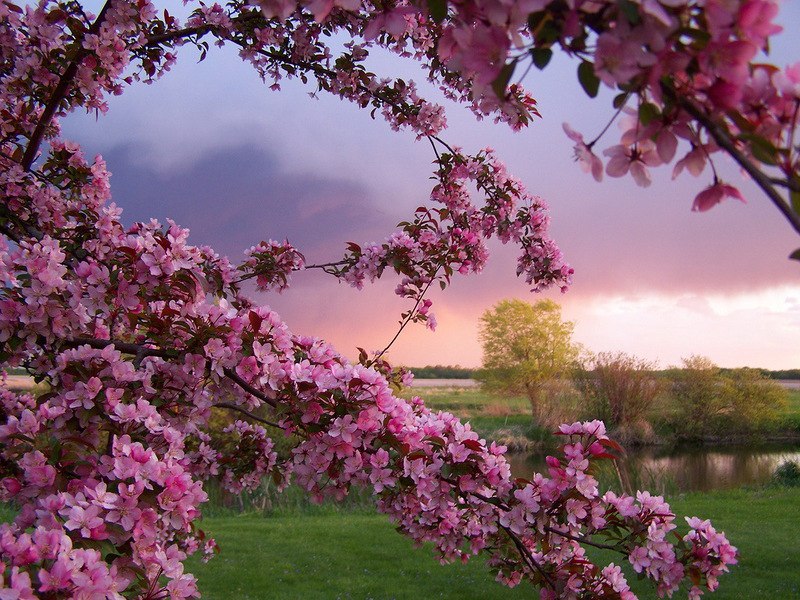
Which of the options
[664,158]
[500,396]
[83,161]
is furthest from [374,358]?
[500,396]

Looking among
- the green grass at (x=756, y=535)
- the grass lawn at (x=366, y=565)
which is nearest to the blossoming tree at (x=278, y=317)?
the grass lawn at (x=366, y=565)

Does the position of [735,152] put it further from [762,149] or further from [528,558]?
[528,558]

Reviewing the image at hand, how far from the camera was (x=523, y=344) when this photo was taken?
24891mm

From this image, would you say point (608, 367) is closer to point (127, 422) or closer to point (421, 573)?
point (421, 573)

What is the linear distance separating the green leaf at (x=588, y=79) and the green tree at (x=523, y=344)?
948 inches

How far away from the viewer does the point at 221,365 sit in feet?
7.91

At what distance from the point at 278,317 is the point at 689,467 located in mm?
16613

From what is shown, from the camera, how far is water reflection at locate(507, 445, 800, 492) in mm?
12578

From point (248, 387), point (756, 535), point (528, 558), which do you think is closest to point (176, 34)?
point (248, 387)

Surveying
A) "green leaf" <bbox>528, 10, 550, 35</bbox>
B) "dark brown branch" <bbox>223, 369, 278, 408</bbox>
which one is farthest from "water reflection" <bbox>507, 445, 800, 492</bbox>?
"green leaf" <bbox>528, 10, 550, 35</bbox>

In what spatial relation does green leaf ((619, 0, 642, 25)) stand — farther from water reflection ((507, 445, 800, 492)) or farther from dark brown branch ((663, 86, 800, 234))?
water reflection ((507, 445, 800, 492))

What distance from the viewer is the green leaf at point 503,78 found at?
0.93m

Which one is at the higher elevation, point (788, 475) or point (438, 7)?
point (438, 7)

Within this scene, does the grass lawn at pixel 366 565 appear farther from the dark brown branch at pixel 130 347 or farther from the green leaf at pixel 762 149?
the green leaf at pixel 762 149
